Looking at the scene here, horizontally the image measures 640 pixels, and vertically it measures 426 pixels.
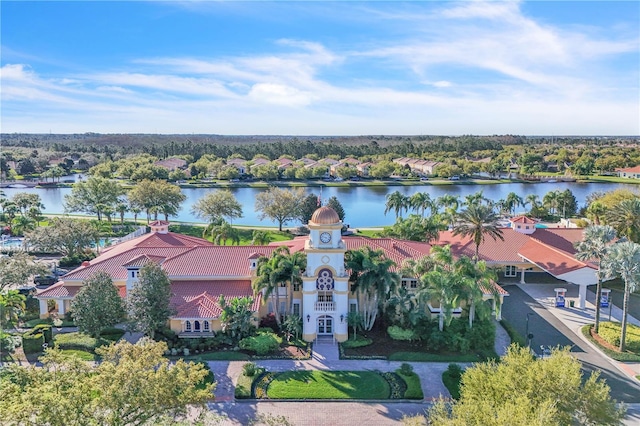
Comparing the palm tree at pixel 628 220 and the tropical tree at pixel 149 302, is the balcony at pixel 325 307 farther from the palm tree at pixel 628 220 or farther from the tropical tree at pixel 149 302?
the palm tree at pixel 628 220

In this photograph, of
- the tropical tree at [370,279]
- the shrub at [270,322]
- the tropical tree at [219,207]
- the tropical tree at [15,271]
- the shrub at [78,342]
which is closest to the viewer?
the shrub at [78,342]

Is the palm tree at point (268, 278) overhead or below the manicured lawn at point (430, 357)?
overhead

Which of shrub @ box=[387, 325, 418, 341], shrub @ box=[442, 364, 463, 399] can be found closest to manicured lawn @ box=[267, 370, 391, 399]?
shrub @ box=[442, 364, 463, 399]

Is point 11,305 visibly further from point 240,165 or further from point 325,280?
point 240,165

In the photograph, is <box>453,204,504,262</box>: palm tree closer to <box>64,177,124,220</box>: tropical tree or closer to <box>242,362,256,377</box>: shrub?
<box>242,362,256,377</box>: shrub

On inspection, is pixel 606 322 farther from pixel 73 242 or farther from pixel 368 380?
pixel 73 242

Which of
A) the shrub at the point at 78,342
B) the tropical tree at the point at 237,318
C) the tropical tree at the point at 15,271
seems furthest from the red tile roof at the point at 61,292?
the tropical tree at the point at 237,318
